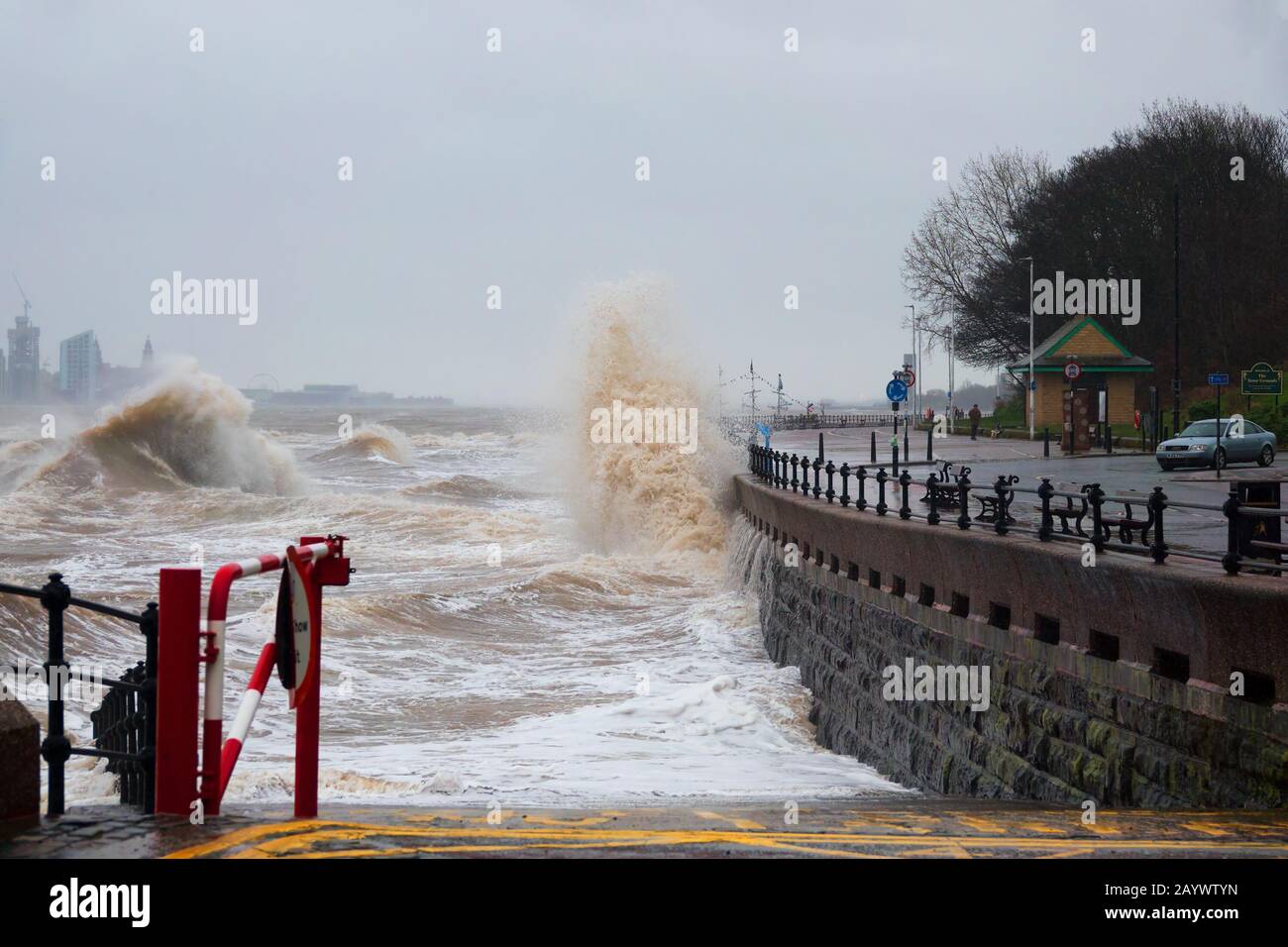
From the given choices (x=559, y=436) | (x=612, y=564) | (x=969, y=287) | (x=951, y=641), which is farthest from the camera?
(x=969, y=287)

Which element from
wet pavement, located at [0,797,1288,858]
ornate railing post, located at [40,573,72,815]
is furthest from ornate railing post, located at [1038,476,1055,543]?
ornate railing post, located at [40,573,72,815]

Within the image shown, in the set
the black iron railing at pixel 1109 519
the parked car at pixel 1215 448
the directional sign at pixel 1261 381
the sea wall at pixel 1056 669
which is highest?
the directional sign at pixel 1261 381

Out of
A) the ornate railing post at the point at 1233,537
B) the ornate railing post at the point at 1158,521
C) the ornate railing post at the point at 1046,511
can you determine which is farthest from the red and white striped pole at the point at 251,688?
the ornate railing post at the point at 1046,511

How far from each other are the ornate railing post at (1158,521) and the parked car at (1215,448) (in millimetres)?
19409

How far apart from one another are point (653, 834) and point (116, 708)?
2396 millimetres

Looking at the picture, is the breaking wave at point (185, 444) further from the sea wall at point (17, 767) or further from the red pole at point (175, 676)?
the sea wall at point (17, 767)

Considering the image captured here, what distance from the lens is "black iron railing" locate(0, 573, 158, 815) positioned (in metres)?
5.24

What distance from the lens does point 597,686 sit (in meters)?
16.7

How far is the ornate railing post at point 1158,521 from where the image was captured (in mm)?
8953

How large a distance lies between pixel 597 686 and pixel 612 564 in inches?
495

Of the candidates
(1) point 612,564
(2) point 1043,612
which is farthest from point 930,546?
(1) point 612,564

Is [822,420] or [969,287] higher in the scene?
[969,287]
